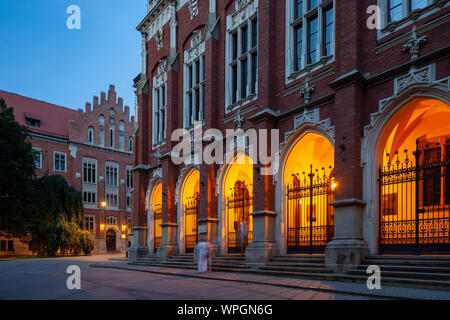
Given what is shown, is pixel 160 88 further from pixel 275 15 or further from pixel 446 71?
pixel 446 71

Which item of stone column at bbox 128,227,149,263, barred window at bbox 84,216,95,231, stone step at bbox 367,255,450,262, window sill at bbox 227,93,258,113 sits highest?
window sill at bbox 227,93,258,113

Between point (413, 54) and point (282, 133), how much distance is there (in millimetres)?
5073

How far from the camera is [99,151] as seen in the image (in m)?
44.2

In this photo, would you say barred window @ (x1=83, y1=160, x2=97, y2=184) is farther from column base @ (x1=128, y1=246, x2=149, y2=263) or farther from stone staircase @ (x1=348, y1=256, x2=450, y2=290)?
stone staircase @ (x1=348, y1=256, x2=450, y2=290)

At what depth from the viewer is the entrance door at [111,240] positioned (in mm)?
44469

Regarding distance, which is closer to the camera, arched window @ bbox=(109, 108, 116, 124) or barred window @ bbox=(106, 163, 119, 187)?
barred window @ bbox=(106, 163, 119, 187)

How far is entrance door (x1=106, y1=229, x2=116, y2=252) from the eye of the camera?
146 feet

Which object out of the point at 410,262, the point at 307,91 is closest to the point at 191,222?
the point at 307,91

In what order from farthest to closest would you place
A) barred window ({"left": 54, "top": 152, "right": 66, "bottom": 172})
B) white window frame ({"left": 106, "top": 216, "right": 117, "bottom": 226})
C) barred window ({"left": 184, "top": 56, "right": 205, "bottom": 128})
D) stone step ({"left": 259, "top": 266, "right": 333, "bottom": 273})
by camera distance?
white window frame ({"left": 106, "top": 216, "right": 117, "bottom": 226})
barred window ({"left": 54, "top": 152, "right": 66, "bottom": 172})
barred window ({"left": 184, "top": 56, "right": 205, "bottom": 128})
stone step ({"left": 259, "top": 266, "right": 333, "bottom": 273})

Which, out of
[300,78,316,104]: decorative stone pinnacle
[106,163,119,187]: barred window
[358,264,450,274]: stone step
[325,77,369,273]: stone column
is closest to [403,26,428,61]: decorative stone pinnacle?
[325,77,369,273]: stone column

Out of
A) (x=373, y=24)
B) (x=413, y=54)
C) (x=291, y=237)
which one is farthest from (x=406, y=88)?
(x=291, y=237)

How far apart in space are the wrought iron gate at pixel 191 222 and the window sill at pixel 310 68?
8.26 meters

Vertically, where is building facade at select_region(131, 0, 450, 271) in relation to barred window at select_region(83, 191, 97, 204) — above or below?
above

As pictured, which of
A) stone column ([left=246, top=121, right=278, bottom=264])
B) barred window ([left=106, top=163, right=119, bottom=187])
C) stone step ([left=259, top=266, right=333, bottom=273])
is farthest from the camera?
barred window ([left=106, top=163, right=119, bottom=187])
